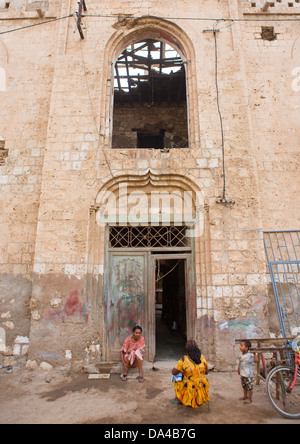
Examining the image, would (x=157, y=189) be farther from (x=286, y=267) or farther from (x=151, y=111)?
(x=151, y=111)

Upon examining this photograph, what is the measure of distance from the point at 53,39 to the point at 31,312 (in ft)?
22.1

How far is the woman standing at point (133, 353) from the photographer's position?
15.0 feet

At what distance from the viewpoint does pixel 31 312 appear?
16.9 feet

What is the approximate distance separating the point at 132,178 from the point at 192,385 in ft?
12.8

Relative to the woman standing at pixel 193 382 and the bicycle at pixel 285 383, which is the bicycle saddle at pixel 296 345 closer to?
the bicycle at pixel 285 383

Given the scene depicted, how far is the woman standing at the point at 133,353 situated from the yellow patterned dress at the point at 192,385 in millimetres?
1202

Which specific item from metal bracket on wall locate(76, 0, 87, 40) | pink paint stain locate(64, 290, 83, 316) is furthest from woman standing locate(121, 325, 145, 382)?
metal bracket on wall locate(76, 0, 87, 40)

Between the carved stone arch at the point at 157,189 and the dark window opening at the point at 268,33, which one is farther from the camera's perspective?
the dark window opening at the point at 268,33

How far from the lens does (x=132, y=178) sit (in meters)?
5.71

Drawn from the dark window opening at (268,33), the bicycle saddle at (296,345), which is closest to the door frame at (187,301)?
the bicycle saddle at (296,345)

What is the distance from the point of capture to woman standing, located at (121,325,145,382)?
4562 millimetres

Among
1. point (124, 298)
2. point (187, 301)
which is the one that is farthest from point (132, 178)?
point (187, 301)
